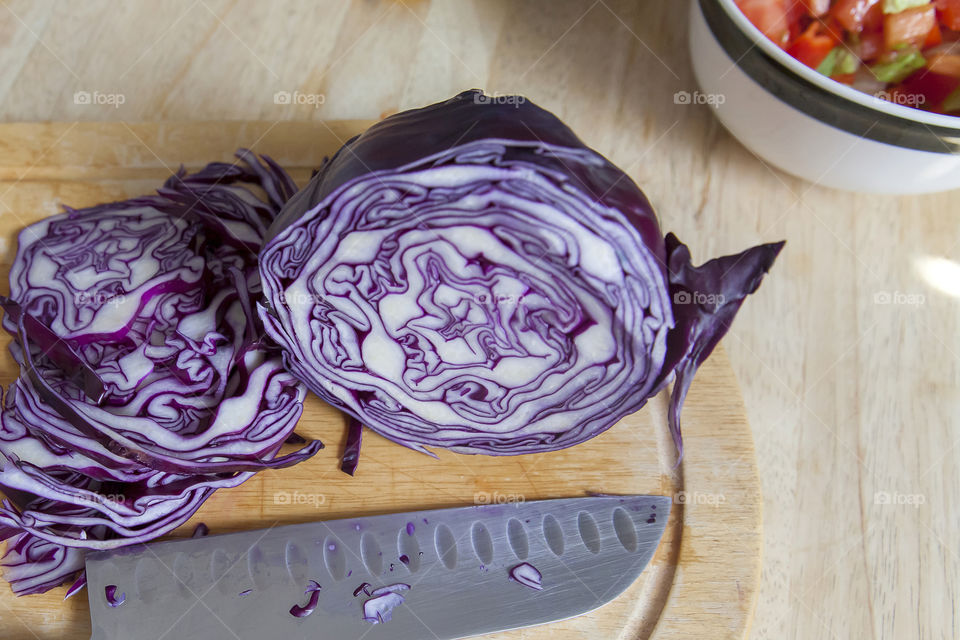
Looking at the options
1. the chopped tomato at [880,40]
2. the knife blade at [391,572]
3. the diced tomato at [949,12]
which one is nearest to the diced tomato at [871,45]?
the chopped tomato at [880,40]

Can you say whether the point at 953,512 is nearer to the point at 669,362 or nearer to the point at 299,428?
the point at 669,362

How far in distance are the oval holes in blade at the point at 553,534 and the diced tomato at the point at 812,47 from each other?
3.12 ft

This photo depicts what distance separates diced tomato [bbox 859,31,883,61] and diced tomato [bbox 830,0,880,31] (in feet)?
0.07

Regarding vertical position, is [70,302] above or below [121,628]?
above

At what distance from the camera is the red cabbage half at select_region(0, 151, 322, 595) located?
4.27 feet

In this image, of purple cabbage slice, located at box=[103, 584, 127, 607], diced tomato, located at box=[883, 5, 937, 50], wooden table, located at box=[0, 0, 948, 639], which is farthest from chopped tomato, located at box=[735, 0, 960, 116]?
purple cabbage slice, located at box=[103, 584, 127, 607]

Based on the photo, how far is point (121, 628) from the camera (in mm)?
1224

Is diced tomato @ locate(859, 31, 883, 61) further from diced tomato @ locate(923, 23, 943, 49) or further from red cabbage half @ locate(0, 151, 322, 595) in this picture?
red cabbage half @ locate(0, 151, 322, 595)

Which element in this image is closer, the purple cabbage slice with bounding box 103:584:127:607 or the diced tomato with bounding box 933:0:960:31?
the purple cabbage slice with bounding box 103:584:127:607

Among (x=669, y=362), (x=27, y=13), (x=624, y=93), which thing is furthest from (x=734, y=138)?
(x=27, y=13)

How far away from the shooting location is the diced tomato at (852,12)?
1.44 m

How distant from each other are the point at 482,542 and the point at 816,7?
1155 mm

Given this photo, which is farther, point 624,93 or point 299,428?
point 624,93

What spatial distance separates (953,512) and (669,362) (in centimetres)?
70
